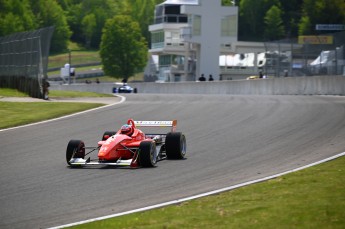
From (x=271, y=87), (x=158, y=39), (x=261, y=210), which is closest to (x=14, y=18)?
(x=158, y=39)

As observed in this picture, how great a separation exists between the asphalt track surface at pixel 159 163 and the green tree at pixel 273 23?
12372 cm

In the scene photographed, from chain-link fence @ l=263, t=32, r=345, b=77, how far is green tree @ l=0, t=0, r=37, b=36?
82724mm

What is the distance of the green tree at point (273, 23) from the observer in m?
152

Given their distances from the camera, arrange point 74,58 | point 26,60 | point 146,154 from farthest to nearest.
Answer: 1. point 74,58
2. point 26,60
3. point 146,154

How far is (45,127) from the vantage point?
84.0ft

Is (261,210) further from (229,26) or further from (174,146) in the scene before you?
(229,26)

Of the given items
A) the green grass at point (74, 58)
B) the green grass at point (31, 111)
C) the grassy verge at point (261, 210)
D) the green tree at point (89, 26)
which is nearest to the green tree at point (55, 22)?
the green grass at point (74, 58)

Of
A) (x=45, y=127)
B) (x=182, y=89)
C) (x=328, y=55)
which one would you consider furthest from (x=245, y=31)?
(x=45, y=127)

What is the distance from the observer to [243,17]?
533 feet

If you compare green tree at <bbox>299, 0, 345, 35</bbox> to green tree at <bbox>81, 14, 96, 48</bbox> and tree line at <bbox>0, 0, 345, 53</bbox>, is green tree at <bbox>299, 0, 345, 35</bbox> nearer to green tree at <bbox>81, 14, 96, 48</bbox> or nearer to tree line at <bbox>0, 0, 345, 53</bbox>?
tree line at <bbox>0, 0, 345, 53</bbox>

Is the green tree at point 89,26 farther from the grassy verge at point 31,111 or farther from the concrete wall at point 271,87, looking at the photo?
the grassy verge at point 31,111

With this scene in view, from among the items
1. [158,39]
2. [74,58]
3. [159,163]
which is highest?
[158,39]

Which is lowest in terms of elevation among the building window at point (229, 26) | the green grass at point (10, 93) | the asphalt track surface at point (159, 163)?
the green grass at point (10, 93)

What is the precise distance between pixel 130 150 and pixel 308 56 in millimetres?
35788
